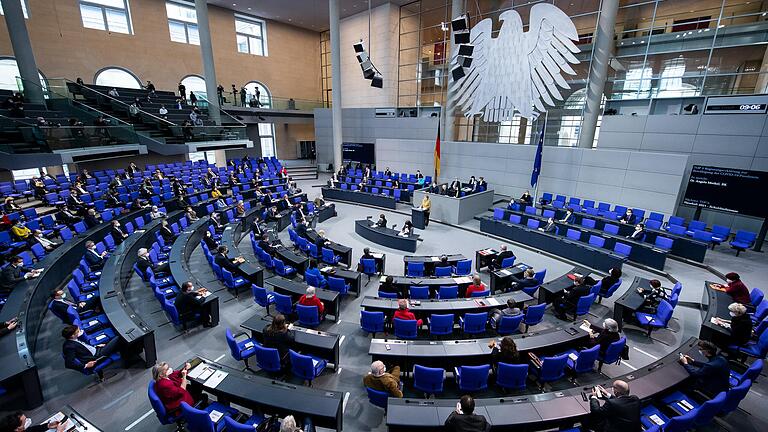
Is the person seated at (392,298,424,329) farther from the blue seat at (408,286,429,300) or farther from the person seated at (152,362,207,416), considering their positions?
the person seated at (152,362,207,416)

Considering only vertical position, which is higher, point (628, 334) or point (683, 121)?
point (683, 121)

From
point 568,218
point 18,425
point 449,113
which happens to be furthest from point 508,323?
point 449,113

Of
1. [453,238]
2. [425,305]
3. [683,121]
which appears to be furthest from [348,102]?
[425,305]

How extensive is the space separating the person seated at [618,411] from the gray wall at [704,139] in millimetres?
14085

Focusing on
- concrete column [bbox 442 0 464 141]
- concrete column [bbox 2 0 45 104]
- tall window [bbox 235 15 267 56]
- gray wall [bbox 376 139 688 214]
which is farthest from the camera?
tall window [bbox 235 15 267 56]

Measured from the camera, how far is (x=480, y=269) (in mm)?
10555

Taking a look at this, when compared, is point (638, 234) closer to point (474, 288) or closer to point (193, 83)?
point (474, 288)

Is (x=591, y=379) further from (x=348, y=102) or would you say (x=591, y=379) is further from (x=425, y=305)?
(x=348, y=102)

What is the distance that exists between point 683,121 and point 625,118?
2.06 metres

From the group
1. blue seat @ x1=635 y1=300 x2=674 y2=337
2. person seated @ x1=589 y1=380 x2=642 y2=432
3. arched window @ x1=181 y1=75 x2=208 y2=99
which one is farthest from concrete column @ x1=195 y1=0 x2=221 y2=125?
person seated @ x1=589 y1=380 x2=642 y2=432

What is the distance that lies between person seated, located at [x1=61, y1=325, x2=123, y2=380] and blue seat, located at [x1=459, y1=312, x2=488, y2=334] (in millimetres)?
6364

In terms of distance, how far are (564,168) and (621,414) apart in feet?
50.3

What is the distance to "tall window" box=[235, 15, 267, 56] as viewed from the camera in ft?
92.1

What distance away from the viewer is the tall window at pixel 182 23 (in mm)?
24156
